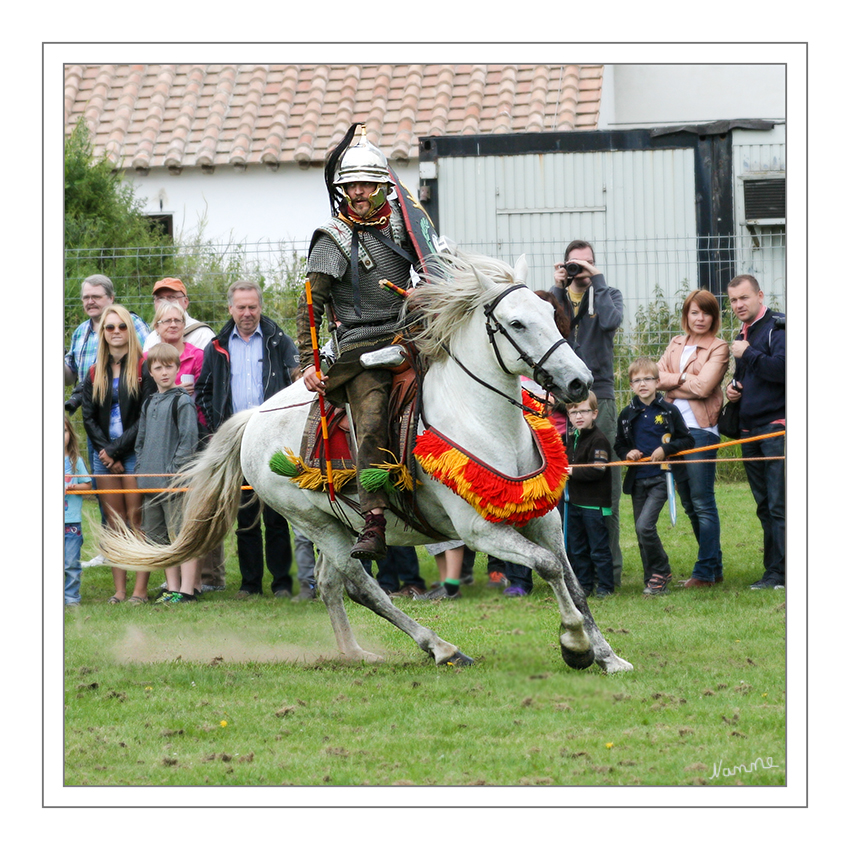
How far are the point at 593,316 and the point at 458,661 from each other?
3.47m

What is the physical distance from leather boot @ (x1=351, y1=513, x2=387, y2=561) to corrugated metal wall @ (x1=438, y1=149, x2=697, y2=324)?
7065mm

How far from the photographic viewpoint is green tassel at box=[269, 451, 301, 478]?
7074mm

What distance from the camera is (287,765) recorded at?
5.11 meters

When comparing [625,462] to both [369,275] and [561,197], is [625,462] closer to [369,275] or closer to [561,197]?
[369,275]

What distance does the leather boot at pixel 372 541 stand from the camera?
620 centimetres

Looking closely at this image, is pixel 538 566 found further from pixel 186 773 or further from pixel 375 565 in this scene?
pixel 375 565

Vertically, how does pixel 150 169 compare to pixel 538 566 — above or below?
above

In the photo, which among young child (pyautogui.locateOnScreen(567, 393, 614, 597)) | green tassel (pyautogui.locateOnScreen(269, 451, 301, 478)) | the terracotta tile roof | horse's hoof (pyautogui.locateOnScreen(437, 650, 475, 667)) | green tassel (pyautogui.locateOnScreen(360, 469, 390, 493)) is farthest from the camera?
the terracotta tile roof

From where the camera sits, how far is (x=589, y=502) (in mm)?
8555

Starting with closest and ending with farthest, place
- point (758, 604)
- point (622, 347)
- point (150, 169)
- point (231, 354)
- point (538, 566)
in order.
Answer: point (538, 566) → point (758, 604) → point (231, 354) → point (622, 347) → point (150, 169)

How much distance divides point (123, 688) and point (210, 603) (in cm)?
204

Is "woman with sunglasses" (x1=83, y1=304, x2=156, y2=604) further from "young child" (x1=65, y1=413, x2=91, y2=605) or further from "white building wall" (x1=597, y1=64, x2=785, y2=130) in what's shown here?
"white building wall" (x1=597, y1=64, x2=785, y2=130)

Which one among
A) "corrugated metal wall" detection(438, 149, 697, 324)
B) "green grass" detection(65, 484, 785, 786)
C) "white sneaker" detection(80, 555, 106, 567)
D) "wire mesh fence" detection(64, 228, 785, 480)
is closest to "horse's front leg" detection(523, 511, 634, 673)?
"green grass" detection(65, 484, 785, 786)
